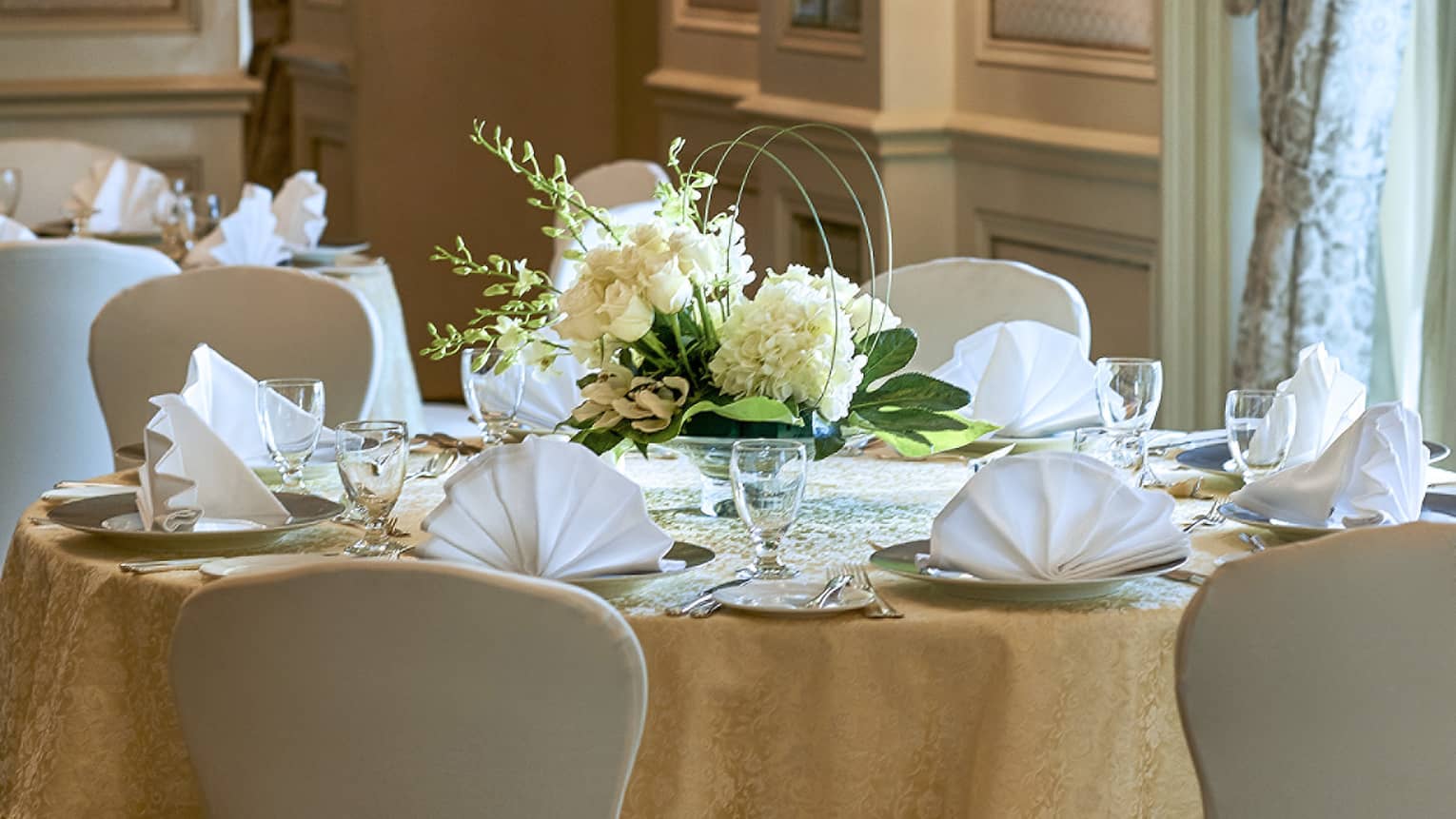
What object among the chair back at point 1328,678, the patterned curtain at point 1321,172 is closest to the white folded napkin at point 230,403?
the chair back at point 1328,678

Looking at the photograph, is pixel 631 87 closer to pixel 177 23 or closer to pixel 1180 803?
pixel 177 23

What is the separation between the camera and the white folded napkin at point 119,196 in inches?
186

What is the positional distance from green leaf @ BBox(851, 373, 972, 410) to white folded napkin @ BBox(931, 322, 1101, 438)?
28 centimetres

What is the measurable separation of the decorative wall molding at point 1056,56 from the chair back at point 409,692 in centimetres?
300

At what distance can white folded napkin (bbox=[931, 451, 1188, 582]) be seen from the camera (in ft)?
A: 5.67

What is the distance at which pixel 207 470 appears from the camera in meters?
2.04

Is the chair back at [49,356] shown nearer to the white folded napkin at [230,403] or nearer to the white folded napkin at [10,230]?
the white folded napkin at [10,230]

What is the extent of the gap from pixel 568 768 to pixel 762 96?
431cm

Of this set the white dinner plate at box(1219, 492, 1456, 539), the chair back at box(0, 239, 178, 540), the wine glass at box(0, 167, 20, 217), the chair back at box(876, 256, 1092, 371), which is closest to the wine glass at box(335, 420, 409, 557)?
the white dinner plate at box(1219, 492, 1456, 539)

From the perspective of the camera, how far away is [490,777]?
1.48 m

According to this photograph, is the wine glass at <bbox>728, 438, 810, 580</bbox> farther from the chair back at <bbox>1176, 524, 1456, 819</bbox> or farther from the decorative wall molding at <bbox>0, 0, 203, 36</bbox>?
the decorative wall molding at <bbox>0, 0, 203, 36</bbox>

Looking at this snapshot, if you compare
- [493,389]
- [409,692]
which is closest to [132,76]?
[493,389]

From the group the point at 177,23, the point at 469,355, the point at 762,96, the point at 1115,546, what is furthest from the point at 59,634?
the point at 177,23

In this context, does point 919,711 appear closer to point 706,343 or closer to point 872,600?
point 872,600
